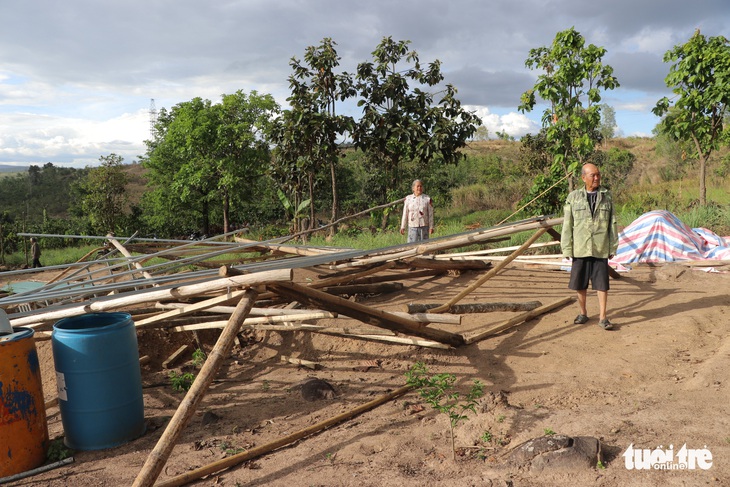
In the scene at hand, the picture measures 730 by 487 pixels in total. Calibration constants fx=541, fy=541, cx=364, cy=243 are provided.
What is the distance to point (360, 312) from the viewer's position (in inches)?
159

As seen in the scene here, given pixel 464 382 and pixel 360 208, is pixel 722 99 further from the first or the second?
pixel 360 208

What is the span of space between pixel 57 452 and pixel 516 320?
4123 millimetres

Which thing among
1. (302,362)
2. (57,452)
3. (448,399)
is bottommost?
(57,452)

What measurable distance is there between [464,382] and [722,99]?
8537 millimetres

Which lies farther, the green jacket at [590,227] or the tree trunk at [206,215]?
the tree trunk at [206,215]

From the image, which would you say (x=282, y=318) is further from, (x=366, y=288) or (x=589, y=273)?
(x=589, y=273)

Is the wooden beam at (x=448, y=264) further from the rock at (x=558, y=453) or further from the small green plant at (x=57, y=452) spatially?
the small green plant at (x=57, y=452)

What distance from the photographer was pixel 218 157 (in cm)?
2130

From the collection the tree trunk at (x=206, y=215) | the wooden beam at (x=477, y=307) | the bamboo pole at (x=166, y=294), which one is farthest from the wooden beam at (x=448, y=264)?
the tree trunk at (x=206, y=215)

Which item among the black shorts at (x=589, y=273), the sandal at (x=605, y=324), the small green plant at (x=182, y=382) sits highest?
the black shorts at (x=589, y=273)

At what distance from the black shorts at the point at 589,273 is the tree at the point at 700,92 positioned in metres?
6.28

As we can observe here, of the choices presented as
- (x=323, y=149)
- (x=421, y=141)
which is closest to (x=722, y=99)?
(x=421, y=141)

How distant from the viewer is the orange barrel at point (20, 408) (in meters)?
3.37

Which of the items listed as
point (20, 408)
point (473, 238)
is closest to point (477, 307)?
point (473, 238)
